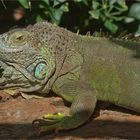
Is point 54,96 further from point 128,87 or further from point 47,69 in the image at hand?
point 128,87

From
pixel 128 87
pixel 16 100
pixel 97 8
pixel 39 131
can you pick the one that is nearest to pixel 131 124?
pixel 128 87

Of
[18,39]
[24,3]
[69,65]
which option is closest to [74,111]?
[69,65]

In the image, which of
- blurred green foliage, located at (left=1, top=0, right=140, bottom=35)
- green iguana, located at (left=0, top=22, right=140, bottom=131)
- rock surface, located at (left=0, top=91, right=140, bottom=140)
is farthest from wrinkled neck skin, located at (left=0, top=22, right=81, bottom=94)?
blurred green foliage, located at (left=1, top=0, right=140, bottom=35)

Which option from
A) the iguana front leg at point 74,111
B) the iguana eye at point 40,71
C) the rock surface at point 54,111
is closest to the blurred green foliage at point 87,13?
the iguana eye at point 40,71

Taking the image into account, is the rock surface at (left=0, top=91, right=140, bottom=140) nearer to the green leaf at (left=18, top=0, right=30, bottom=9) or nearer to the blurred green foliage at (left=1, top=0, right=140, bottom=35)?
the green leaf at (left=18, top=0, right=30, bottom=9)

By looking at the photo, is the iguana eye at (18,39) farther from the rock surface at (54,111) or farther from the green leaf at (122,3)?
the green leaf at (122,3)
